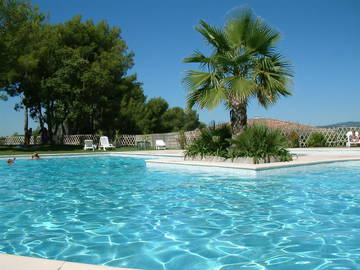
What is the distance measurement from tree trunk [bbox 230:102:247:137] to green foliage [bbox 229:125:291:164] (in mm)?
261

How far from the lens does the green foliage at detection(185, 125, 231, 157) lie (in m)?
12.4

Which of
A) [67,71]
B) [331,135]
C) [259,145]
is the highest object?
[67,71]

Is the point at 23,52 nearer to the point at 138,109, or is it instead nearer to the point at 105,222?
the point at 138,109

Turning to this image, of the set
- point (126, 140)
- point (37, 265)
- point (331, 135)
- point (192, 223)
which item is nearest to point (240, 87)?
point (192, 223)

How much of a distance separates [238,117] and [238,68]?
5.22 ft

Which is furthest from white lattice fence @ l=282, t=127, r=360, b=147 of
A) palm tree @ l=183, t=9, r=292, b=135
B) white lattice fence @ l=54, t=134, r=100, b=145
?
white lattice fence @ l=54, t=134, r=100, b=145

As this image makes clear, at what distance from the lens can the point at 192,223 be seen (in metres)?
4.82

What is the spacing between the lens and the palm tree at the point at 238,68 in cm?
1118

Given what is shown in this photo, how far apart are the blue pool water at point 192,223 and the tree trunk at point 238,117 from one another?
3259 millimetres

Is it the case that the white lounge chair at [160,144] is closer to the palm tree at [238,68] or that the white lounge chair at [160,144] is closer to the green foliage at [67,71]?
the green foliage at [67,71]

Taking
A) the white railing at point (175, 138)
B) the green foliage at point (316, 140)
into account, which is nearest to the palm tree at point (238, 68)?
the white railing at point (175, 138)

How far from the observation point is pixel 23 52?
2423 centimetres

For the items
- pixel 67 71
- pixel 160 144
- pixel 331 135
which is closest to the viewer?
pixel 331 135

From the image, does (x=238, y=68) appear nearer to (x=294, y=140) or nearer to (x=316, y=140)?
(x=294, y=140)
